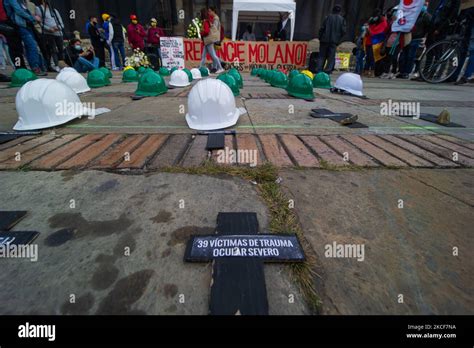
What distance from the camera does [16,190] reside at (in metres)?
1.46

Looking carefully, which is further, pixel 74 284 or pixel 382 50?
pixel 382 50

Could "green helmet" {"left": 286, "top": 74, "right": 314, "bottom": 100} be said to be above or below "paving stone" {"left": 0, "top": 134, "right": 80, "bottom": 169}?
above

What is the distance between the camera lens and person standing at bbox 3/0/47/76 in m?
6.32

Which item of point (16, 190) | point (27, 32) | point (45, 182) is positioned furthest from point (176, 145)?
point (27, 32)

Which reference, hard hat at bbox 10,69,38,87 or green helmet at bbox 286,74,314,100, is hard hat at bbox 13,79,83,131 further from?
hard hat at bbox 10,69,38,87

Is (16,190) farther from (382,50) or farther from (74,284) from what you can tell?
(382,50)

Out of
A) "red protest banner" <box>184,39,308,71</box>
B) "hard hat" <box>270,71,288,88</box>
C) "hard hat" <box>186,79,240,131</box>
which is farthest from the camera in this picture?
"red protest banner" <box>184,39,308,71</box>

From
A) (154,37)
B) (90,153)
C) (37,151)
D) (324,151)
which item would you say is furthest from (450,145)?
(154,37)

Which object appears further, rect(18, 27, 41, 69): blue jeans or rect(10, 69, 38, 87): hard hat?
rect(18, 27, 41, 69): blue jeans

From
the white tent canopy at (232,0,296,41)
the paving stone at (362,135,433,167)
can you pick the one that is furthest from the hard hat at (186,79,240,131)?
the white tent canopy at (232,0,296,41)

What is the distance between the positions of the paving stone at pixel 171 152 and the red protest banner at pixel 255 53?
1105cm

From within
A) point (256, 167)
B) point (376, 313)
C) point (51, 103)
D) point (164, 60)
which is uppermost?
point (164, 60)

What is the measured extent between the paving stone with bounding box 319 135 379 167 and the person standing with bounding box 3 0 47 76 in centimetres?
883

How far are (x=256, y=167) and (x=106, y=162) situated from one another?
1.16 metres
